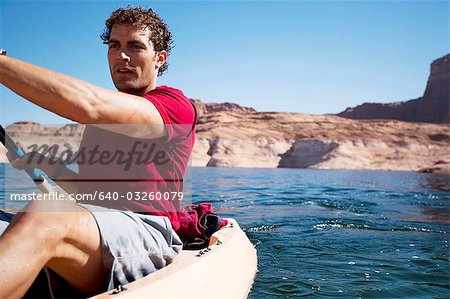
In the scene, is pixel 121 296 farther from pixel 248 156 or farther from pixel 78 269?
pixel 248 156

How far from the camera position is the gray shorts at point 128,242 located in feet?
6.67

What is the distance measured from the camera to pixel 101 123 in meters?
1.88

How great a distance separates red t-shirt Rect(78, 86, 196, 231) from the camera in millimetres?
2213

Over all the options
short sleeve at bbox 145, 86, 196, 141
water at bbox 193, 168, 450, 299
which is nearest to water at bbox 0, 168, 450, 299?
water at bbox 193, 168, 450, 299

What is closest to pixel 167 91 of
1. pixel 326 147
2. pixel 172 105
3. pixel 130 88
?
pixel 172 105

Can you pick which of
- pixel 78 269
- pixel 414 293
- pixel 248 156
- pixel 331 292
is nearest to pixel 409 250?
pixel 414 293

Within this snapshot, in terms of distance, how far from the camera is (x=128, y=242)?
2.14 meters

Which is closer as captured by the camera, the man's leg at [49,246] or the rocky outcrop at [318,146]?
the man's leg at [49,246]

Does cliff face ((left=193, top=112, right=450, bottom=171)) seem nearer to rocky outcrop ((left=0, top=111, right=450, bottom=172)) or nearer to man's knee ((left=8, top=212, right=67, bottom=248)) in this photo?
rocky outcrop ((left=0, top=111, right=450, bottom=172))

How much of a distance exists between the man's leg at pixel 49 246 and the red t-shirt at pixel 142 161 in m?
0.34

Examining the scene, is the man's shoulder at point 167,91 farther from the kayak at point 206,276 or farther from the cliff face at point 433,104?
the cliff face at point 433,104

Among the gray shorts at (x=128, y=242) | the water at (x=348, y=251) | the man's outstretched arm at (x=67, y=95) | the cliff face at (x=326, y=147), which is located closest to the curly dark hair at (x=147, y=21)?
the man's outstretched arm at (x=67, y=95)

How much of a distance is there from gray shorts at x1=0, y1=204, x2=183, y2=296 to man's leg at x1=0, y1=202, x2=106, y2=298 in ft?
0.18

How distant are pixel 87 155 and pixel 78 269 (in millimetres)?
692
